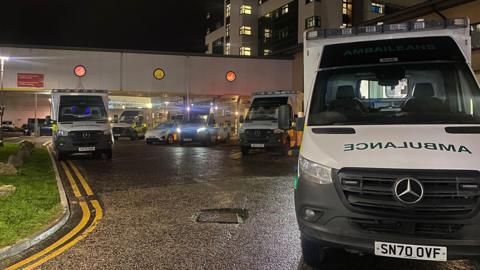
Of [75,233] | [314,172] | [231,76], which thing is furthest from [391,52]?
[231,76]

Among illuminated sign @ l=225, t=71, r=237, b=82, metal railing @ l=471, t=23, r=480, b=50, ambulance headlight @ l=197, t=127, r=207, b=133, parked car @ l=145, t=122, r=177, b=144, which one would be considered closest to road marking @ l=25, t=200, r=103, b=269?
ambulance headlight @ l=197, t=127, r=207, b=133

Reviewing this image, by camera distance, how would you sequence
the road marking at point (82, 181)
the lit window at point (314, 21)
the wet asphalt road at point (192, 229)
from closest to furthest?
the wet asphalt road at point (192, 229) < the road marking at point (82, 181) < the lit window at point (314, 21)

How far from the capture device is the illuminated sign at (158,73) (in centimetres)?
3022

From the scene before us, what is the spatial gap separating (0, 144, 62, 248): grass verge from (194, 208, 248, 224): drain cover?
94.2 inches

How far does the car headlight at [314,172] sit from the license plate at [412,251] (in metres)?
0.76

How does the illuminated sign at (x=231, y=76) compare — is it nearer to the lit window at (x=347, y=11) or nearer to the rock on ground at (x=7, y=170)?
the rock on ground at (x=7, y=170)

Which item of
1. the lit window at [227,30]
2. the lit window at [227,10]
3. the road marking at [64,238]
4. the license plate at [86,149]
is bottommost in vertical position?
the road marking at [64,238]

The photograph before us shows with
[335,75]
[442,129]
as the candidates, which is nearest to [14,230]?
[335,75]

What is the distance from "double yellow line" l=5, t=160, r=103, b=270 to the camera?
518 centimetres

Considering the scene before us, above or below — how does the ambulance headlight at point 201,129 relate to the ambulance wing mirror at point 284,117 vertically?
below

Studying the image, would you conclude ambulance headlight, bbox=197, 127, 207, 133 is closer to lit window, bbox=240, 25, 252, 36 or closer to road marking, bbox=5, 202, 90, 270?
road marking, bbox=5, 202, 90, 270

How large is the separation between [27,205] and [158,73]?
23.3 m

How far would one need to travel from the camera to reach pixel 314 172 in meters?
4.36

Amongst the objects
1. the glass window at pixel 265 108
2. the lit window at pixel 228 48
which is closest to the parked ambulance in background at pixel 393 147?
the glass window at pixel 265 108
